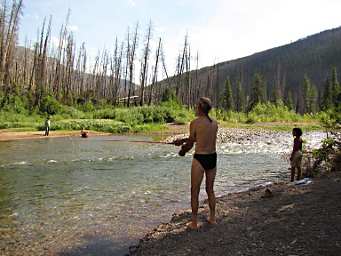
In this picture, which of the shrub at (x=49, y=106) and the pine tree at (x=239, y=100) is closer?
the shrub at (x=49, y=106)

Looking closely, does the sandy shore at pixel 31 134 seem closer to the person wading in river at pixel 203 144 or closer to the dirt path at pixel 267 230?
the dirt path at pixel 267 230

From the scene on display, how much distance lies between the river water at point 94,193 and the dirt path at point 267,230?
1.01 metres

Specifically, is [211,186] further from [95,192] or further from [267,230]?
[95,192]

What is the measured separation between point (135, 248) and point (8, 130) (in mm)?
30705

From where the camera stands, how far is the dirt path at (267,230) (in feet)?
16.9

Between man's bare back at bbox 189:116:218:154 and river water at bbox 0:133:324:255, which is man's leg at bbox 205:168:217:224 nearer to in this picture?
man's bare back at bbox 189:116:218:154

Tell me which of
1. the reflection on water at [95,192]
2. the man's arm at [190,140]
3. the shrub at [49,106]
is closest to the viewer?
the man's arm at [190,140]

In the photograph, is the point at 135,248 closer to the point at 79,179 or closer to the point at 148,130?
the point at 79,179

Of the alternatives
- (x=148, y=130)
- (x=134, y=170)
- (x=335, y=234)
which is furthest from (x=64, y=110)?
(x=335, y=234)

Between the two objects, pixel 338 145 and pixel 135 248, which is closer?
pixel 135 248

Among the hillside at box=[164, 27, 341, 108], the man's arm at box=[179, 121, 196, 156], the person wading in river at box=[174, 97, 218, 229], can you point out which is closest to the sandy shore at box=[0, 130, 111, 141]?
the man's arm at box=[179, 121, 196, 156]

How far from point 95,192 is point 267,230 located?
6726mm

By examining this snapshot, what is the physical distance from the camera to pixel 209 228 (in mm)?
6508

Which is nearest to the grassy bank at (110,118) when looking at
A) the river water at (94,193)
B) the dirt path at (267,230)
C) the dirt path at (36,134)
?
the dirt path at (36,134)
